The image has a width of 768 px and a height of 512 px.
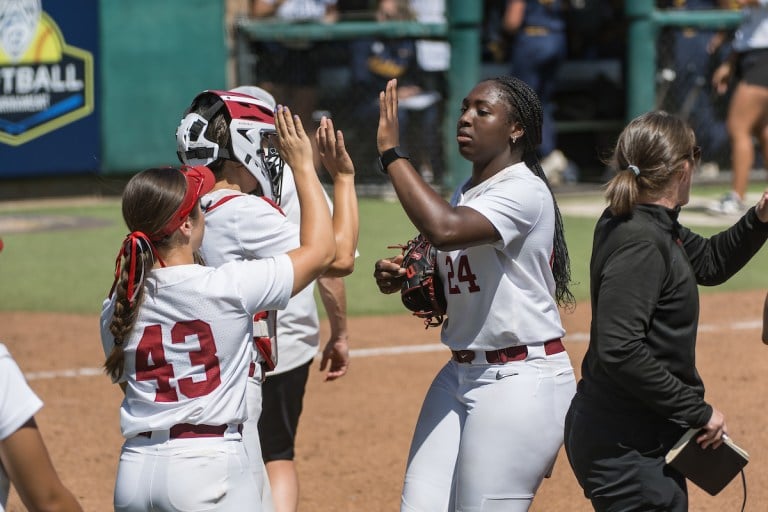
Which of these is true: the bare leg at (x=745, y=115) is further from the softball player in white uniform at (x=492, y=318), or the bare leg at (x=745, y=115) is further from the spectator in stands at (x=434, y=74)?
the softball player in white uniform at (x=492, y=318)

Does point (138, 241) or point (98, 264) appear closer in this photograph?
point (138, 241)

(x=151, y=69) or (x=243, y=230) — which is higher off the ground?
(x=243, y=230)

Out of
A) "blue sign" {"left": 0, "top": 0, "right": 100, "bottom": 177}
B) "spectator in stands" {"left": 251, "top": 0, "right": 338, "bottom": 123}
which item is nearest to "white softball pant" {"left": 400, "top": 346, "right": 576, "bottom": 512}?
"blue sign" {"left": 0, "top": 0, "right": 100, "bottom": 177}

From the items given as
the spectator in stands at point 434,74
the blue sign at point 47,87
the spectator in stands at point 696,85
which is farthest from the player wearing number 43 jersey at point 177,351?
the spectator in stands at point 696,85

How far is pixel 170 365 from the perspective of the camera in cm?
319

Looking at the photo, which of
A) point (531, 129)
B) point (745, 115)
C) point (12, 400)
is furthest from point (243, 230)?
point (745, 115)

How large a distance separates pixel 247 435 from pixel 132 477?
557 millimetres

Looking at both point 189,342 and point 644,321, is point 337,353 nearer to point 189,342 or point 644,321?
point 189,342

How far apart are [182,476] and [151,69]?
10113mm

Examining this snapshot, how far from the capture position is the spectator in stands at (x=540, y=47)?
1323cm

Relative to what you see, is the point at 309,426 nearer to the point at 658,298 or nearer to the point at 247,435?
the point at 247,435

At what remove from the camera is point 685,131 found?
11.5 feet

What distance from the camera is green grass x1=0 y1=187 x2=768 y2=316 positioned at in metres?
9.02

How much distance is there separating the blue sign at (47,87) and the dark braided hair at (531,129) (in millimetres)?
9093
